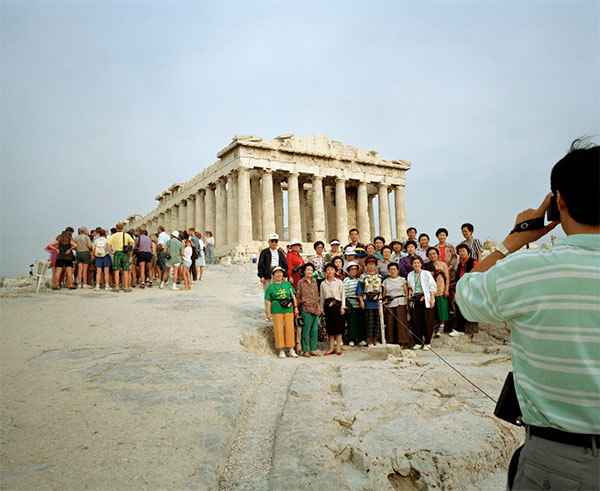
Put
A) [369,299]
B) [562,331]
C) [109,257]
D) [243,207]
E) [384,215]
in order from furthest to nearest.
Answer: [384,215] < [243,207] < [109,257] < [369,299] < [562,331]

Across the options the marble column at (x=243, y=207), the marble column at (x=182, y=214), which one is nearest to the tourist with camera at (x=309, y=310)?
the marble column at (x=243, y=207)

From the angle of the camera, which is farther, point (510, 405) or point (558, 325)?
point (510, 405)

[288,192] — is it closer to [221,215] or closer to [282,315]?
[221,215]

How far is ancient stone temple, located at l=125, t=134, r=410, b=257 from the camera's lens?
94.6ft

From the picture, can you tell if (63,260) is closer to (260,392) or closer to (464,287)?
(260,392)

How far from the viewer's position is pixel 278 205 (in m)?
34.3

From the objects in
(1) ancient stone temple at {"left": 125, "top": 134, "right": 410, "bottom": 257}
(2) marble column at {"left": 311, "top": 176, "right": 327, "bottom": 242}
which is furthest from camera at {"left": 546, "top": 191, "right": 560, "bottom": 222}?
(2) marble column at {"left": 311, "top": 176, "right": 327, "bottom": 242}

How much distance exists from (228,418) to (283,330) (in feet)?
13.4

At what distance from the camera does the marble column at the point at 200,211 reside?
115 ft

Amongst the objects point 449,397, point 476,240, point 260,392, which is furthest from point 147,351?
point 476,240

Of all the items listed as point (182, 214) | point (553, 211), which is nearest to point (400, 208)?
point (182, 214)

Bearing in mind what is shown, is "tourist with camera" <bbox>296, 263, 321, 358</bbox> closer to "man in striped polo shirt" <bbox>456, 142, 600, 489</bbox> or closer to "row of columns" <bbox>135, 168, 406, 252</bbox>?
"man in striped polo shirt" <bbox>456, 142, 600, 489</bbox>

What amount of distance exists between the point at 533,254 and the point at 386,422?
2968 millimetres

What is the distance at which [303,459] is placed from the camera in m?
3.47
